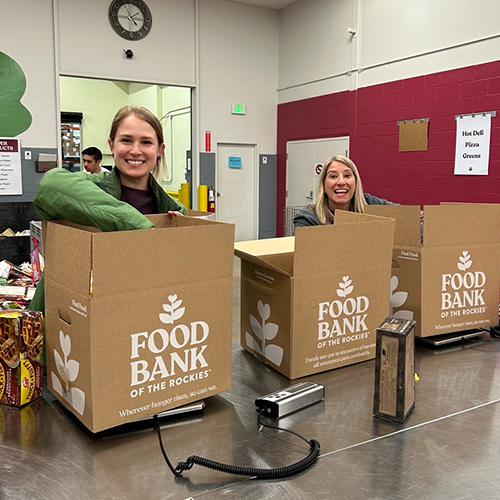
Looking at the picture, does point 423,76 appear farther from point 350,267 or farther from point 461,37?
point 350,267

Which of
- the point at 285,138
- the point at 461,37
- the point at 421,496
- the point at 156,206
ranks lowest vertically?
the point at 421,496

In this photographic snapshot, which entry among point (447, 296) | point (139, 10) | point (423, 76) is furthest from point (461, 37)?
point (447, 296)

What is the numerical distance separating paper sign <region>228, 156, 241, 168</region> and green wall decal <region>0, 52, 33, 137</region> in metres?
2.94

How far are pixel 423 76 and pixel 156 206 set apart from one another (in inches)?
197

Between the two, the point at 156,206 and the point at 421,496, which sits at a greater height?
the point at 156,206

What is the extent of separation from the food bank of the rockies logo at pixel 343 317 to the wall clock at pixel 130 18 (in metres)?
6.59

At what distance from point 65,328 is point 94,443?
231mm

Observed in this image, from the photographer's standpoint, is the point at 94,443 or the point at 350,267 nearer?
the point at 94,443

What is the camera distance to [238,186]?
8.13 metres

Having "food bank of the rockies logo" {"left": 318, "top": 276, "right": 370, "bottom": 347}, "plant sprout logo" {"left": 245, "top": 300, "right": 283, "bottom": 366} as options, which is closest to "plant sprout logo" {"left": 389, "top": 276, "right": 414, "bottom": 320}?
"food bank of the rockies logo" {"left": 318, "top": 276, "right": 370, "bottom": 347}

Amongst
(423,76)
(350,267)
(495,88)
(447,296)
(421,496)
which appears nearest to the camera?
(421,496)

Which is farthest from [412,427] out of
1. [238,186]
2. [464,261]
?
[238,186]

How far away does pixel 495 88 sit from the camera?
16.2ft

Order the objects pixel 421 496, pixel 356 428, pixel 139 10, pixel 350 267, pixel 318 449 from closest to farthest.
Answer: pixel 421 496
pixel 318 449
pixel 356 428
pixel 350 267
pixel 139 10
